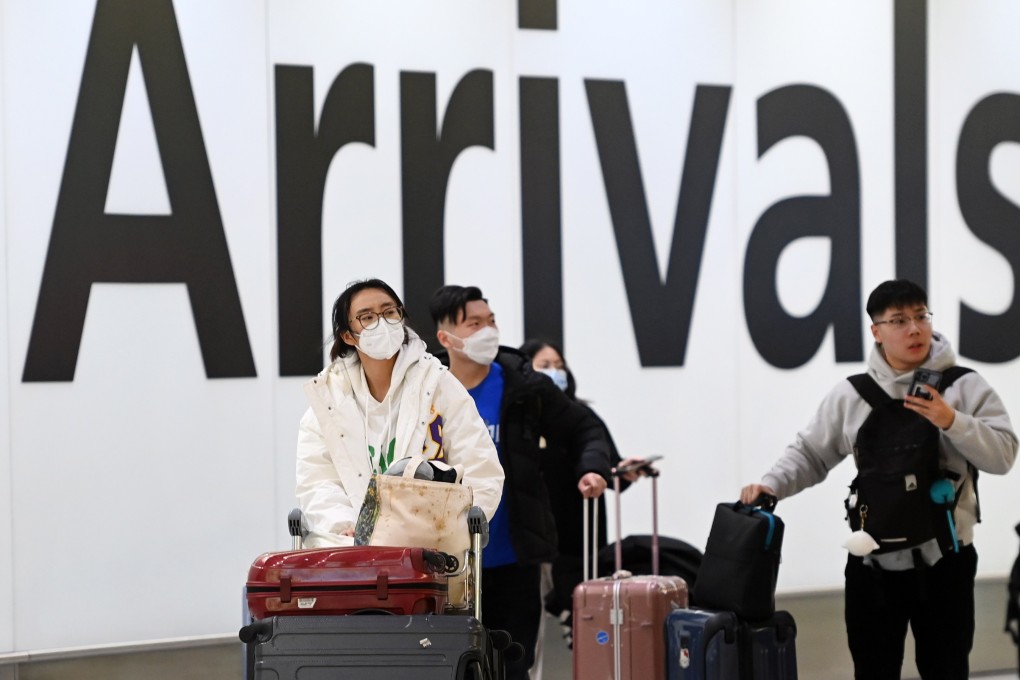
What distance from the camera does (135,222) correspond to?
519cm

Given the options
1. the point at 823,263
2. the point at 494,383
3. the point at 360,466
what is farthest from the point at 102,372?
the point at 823,263

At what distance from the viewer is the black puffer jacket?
156 inches

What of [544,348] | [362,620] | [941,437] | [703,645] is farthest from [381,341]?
[544,348]

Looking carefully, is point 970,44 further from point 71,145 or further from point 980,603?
point 71,145

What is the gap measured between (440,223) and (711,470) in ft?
5.56

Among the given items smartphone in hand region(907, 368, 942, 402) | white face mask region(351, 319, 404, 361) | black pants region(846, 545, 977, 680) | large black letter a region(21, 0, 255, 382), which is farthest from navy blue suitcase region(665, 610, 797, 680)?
large black letter a region(21, 0, 255, 382)

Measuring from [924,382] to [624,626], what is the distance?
1383mm

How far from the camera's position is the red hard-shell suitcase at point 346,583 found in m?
2.79

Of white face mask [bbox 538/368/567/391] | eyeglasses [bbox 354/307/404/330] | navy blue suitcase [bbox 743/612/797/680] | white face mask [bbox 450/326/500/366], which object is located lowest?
navy blue suitcase [bbox 743/612/797/680]

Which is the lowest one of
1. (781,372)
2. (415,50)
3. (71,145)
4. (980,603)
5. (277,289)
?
(980,603)

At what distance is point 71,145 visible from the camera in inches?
201

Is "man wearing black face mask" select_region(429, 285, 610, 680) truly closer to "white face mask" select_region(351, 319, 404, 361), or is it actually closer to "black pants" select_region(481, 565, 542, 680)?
"black pants" select_region(481, 565, 542, 680)

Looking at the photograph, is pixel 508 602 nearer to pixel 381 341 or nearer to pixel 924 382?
pixel 381 341

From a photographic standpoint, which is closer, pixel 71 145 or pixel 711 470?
pixel 71 145
